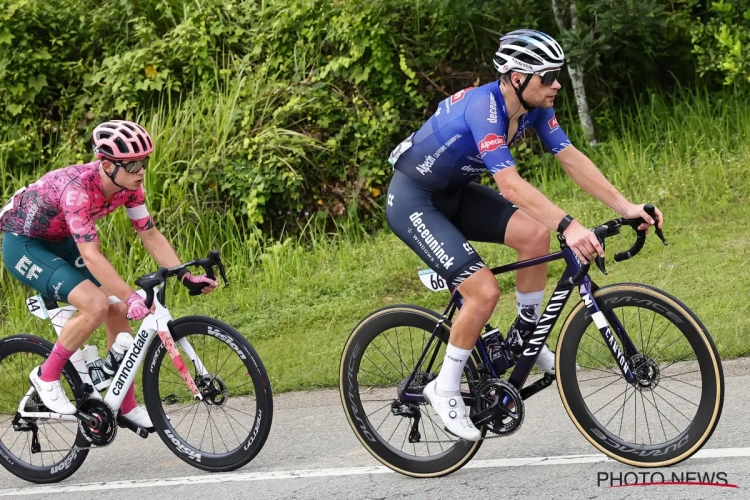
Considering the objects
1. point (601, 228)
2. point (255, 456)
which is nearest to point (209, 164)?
point (255, 456)

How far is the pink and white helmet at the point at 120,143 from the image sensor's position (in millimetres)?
5613

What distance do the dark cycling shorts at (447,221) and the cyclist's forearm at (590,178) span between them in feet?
1.16

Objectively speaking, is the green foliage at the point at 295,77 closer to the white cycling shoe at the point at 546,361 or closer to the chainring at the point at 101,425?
the chainring at the point at 101,425

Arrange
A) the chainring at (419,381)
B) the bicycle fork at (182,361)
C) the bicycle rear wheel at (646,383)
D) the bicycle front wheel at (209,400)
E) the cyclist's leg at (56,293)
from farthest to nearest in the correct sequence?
the cyclist's leg at (56,293) < the bicycle fork at (182,361) < the bicycle front wheel at (209,400) < the chainring at (419,381) < the bicycle rear wheel at (646,383)

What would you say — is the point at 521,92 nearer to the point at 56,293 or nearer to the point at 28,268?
the point at 56,293

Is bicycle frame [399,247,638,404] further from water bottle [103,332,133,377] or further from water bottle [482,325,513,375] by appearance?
water bottle [103,332,133,377]

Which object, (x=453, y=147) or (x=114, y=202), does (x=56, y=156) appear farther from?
(x=453, y=147)

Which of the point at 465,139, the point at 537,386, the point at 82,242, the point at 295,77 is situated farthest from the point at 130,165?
the point at 295,77

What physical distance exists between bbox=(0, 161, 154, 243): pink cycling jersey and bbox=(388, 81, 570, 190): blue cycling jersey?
1661 mm

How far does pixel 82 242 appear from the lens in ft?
18.3

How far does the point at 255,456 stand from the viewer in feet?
18.8

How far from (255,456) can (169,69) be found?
7379mm

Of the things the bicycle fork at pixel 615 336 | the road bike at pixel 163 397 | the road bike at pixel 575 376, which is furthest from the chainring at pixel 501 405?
the road bike at pixel 163 397

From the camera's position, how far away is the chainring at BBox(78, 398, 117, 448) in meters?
5.93
